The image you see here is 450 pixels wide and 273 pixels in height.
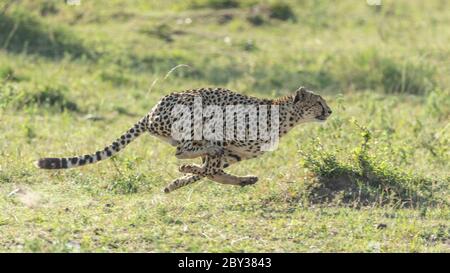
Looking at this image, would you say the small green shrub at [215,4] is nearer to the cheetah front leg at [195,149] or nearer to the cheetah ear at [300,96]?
the cheetah ear at [300,96]

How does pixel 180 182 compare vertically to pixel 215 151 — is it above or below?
below

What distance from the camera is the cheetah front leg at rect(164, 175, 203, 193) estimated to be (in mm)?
7723

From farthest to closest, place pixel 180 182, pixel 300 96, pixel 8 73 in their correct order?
pixel 8 73
pixel 300 96
pixel 180 182

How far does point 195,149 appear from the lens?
307 inches

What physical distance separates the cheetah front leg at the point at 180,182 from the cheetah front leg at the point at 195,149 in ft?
0.48

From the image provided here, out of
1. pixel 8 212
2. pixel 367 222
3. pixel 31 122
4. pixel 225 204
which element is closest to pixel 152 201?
pixel 225 204

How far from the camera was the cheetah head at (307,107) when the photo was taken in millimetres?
8133

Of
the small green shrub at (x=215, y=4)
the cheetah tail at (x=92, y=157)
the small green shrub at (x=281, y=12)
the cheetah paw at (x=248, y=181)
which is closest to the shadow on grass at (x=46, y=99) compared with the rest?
the cheetah tail at (x=92, y=157)

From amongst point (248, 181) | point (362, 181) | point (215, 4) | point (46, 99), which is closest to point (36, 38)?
point (46, 99)

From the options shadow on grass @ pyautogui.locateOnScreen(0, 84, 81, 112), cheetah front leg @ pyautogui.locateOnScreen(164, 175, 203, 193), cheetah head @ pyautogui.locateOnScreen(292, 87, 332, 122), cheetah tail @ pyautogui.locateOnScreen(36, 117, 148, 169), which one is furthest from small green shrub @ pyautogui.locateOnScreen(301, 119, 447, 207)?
shadow on grass @ pyautogui.locateOnScreen(0, 84, 81, 112)

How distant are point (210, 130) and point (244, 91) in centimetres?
395

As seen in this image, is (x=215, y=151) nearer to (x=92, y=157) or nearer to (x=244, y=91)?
(x=92, y=157)

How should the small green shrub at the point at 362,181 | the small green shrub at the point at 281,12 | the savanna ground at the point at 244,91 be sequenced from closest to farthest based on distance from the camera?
the savanna ground at the point at 244,91 < the small green shrub at the point at 362,181 < the small green shrub at the point at 281,12

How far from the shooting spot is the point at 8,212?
7.04 metres
